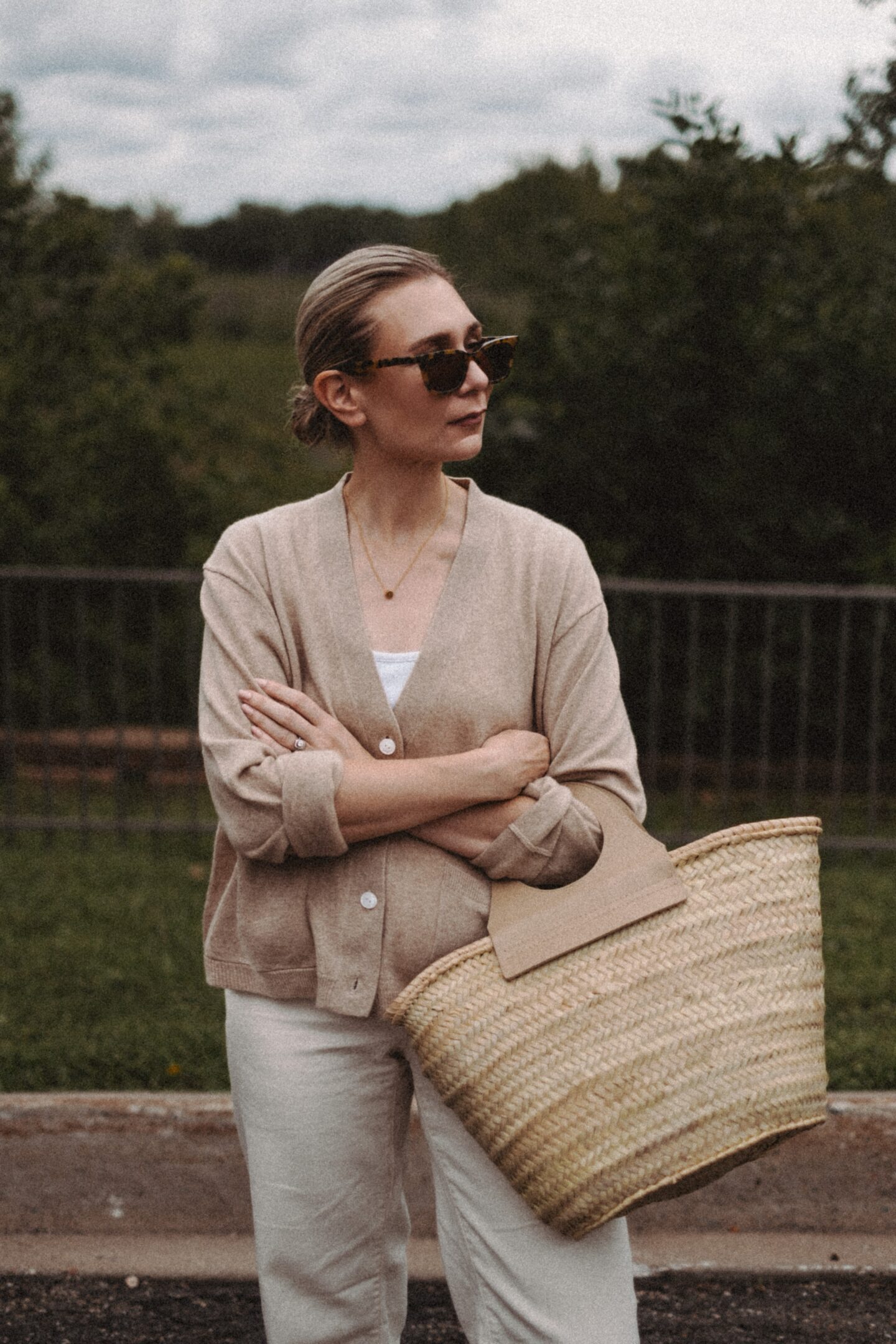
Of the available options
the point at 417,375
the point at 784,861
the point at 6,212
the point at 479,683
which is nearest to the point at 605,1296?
the point at 784,861

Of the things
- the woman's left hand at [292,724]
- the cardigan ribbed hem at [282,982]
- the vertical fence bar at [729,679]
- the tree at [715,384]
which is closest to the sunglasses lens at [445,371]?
the woman's left hand at [292,724]

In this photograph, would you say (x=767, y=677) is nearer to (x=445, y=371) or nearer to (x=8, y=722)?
(x=8, y=722)

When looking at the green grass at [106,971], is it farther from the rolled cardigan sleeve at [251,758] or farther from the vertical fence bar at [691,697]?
the vertical fence bar at [691,697]

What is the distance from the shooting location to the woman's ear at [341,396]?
6.75 feet

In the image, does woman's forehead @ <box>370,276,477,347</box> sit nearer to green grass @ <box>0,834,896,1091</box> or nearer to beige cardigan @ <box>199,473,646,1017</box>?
beige cardigan @ <box>199,473,646,1017</box>

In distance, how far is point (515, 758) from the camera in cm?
200

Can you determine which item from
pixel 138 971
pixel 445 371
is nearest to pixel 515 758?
pixel 445 371

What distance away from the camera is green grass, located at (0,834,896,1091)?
12.3ft

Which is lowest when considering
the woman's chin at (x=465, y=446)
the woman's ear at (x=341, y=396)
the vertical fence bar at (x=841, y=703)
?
the vertical fence bar at (x=841, y=703)

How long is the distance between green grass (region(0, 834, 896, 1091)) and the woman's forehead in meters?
2.28

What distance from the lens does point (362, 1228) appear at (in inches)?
83.5

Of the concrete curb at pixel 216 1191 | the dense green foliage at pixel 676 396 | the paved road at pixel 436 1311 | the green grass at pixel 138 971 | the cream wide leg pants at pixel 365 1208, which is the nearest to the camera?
the cream wide leg pants at pixel 365 1208

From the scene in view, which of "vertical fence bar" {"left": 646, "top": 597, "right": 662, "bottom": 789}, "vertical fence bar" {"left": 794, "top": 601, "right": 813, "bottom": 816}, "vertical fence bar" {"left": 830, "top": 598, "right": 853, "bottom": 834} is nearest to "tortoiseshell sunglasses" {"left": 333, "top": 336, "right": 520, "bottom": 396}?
"vertical fence bar" {"left": 646, "top": 597, "right": 662, "bottom": 789}

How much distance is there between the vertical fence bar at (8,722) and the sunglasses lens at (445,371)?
13.5 feet
